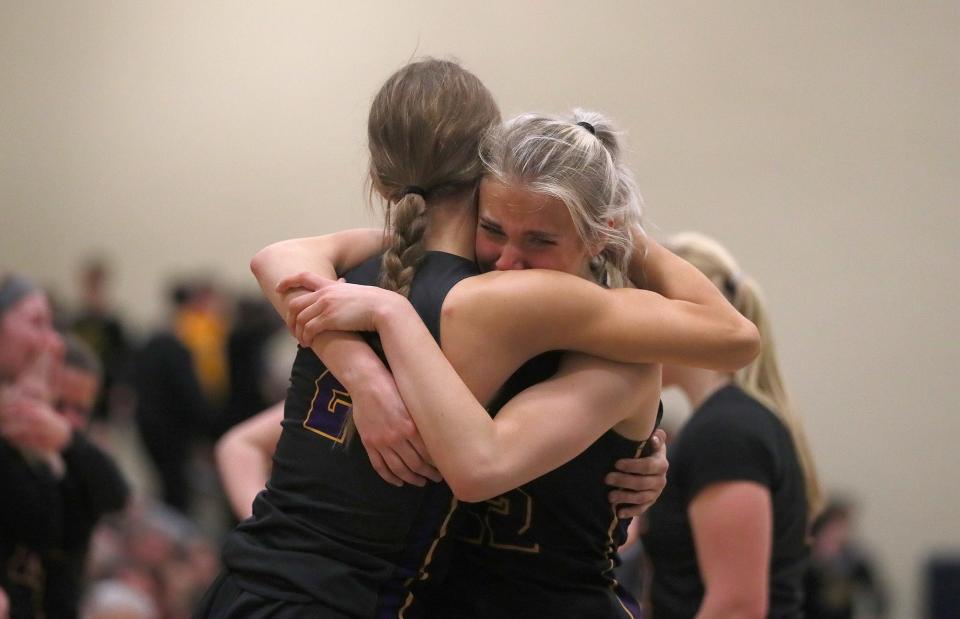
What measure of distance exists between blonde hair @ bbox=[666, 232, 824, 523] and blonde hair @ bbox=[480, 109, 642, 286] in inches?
32.4

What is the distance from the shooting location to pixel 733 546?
8.10 ft

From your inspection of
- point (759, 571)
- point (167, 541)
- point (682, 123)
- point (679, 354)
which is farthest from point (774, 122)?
point (679, 354)

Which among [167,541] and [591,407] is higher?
[591,407]

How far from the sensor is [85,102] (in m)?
8.69

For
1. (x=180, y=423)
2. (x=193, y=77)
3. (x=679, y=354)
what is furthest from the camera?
(x=193, y=77)

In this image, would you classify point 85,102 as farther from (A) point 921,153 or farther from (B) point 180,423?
(A) point 921,153

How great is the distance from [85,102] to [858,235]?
218 inches

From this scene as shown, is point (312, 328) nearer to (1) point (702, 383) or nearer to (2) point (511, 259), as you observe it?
(2) point (511, 259)

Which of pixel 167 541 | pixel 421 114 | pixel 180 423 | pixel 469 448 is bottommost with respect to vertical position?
pixel 180 423

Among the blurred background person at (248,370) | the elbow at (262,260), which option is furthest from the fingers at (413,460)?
the blurred background person at (248,370)

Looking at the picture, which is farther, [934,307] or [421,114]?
[934,307]

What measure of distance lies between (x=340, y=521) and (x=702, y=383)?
3.88 ft

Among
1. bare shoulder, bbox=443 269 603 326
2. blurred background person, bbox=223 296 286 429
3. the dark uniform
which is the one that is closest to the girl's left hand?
bare shoulder, bbox=443 269 603 326

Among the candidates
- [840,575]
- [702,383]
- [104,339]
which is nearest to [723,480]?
[702,383]
